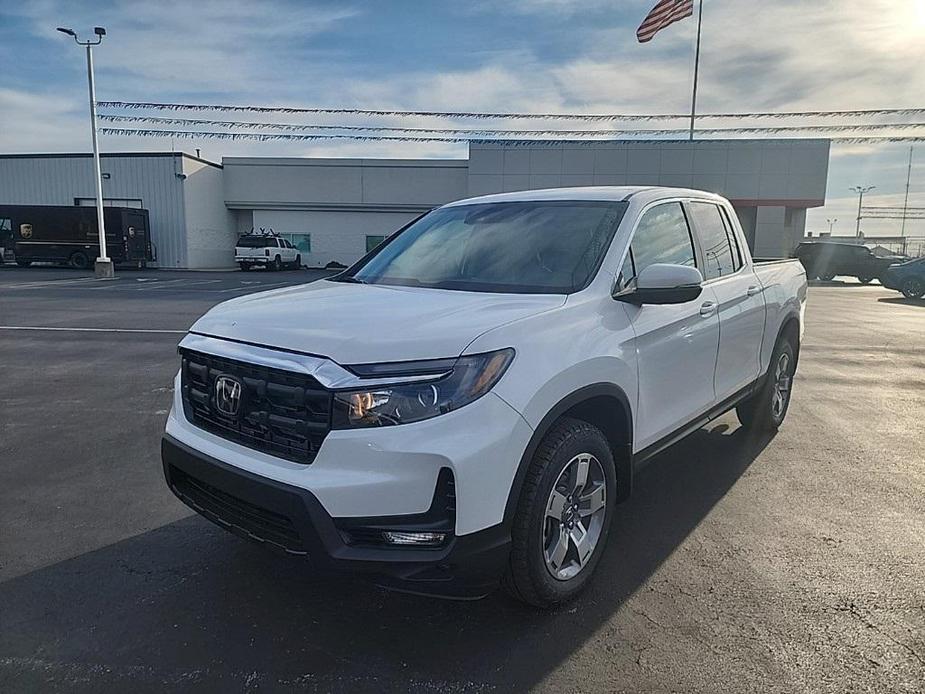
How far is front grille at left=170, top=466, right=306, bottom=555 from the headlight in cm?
49

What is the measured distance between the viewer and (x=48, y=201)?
39.7 metres

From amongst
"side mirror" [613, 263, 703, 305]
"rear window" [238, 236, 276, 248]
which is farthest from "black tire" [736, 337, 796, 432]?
"rear window" [238, 236, 276, 248]

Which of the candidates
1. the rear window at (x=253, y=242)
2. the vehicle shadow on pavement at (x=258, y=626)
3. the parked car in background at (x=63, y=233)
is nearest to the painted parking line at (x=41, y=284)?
the parked car in background at (x=63, y=233)

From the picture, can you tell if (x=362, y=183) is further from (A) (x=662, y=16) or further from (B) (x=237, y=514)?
(B) (x=237, y=514)

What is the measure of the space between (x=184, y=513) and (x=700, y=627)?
2.96 m

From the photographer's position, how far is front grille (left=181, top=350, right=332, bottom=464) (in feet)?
8.01

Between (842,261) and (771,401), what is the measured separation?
94.3 feet

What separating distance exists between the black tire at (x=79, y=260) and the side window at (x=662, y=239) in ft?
116

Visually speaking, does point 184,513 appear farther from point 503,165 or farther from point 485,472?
point 503,165

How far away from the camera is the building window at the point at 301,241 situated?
4178 cm

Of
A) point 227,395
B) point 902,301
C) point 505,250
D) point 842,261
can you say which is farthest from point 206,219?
point 227,395

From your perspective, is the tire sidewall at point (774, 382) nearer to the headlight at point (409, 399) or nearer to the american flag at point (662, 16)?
the headlight at point (409, 399)

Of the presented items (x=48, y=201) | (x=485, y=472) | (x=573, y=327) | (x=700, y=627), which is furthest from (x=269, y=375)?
(x=48, y=201)

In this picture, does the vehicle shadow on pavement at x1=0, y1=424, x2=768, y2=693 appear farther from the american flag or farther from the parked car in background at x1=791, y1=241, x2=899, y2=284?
the parked car in background at x1=791, y1=241, x2=899, y2=284
